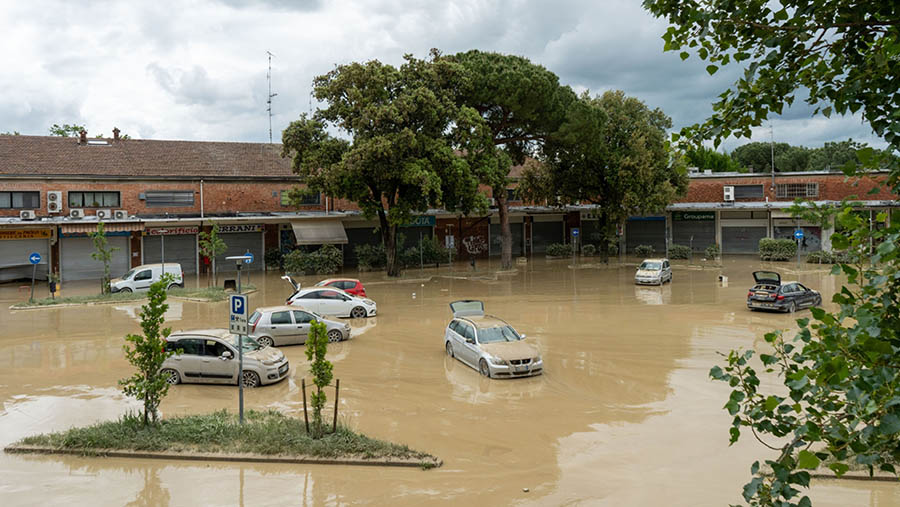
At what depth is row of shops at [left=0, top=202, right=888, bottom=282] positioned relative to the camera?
3662 centimetres

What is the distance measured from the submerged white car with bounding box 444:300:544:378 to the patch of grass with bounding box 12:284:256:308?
15.6 metres

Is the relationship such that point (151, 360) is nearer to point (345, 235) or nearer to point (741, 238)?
point (345, 235)

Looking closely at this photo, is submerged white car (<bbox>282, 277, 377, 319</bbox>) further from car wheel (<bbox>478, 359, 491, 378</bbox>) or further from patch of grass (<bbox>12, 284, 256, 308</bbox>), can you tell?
car wheel (<bbox>478, 359, 491, 378</bbox>)

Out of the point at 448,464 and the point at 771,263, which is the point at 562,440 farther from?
the point at 771,263

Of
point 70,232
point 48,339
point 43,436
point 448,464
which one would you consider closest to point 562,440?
point 448,464

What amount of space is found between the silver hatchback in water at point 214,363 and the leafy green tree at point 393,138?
17.8 meters

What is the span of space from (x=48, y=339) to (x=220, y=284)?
1559 cm

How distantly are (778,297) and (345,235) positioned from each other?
27268 mm

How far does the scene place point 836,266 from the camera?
16.1 feet

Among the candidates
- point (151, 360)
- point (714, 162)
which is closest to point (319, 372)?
point (151, 360)

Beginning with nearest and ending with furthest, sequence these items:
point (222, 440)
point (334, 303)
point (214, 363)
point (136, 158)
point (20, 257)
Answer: point (222, 440) < point (214, 363) < point (334, 303) < point (20, 257) < point (136, 158)

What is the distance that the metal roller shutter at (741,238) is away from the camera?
51312 millimetres

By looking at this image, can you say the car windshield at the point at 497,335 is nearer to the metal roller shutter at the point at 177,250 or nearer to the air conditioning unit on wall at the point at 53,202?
the metal roller shutter at the point at 177,250

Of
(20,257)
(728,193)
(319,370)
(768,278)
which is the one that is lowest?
(319,370)
